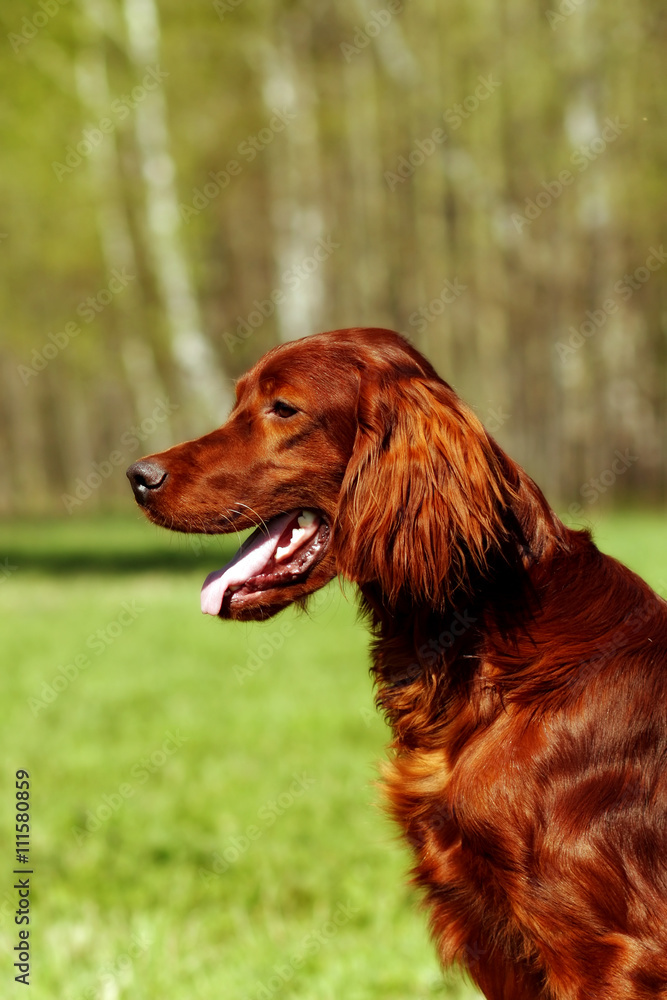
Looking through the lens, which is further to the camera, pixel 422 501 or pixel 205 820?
pixel 205 820

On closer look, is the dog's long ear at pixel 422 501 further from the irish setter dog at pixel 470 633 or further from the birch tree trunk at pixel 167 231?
the birch tree trunk at pixel 167 231

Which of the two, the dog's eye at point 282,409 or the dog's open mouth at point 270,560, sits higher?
the dog's eye at point 282,409

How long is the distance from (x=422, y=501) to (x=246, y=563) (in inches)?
18.4

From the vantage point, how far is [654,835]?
6.68 feet

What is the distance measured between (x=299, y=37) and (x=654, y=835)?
702 inches

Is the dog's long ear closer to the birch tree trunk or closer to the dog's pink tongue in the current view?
the dog's pink tongue

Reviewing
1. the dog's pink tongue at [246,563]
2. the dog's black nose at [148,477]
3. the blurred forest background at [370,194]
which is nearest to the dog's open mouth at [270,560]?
the dog's pink tongue at [246,563]

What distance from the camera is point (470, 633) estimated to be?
230 cm

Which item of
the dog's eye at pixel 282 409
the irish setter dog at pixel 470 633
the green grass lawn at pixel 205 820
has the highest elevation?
the dog's eye at pixel 282 409

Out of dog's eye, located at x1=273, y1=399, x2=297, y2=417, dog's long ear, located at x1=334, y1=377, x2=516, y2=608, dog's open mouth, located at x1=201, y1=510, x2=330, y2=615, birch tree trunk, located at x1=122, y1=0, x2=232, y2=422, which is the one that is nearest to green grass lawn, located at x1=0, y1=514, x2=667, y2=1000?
dog's open mouth, located at x1=201, y1=510, x2=330, y2=615

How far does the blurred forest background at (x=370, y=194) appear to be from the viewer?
17719 millimetres

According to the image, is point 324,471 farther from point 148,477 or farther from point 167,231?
point 167,231

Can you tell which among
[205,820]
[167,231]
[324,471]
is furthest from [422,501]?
[167,231]

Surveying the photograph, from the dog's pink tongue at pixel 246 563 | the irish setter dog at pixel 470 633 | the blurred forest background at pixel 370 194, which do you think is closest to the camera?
the irish setter dog at pixel 470 633
